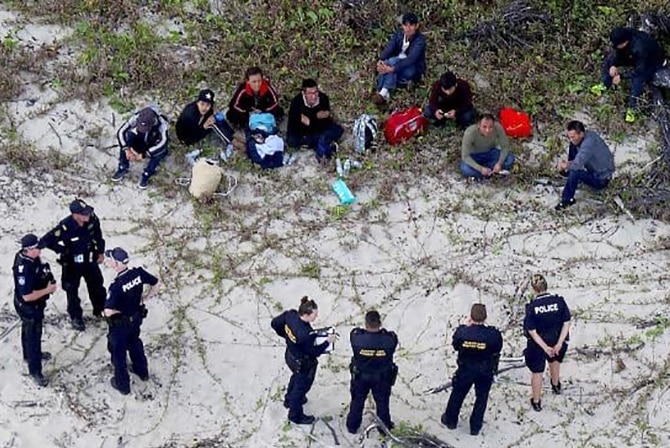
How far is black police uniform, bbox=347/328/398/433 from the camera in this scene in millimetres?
9773

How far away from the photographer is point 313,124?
520 inches

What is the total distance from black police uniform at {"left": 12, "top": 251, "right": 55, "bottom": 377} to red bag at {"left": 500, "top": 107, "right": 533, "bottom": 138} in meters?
5.80

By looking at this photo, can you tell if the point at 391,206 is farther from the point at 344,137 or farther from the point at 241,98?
the point at 241,98

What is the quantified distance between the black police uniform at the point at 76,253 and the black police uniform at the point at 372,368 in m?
2.70

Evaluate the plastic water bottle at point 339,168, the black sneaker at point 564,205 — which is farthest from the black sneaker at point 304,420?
the black sneaker at point 564,205

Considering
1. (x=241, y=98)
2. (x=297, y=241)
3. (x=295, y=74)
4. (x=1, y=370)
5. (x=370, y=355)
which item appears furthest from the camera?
(x=295, y=74)

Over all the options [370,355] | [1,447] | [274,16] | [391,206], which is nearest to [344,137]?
[391,206]

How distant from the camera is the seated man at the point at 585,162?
41.0 ft

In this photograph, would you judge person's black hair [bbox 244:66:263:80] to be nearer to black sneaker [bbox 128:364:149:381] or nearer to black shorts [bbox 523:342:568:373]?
black sneaker [bbox 128:364:149:381]

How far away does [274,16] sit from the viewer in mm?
14891

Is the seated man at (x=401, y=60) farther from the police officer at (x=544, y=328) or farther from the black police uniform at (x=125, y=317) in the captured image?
the black police uniform at (x=125, y=317)

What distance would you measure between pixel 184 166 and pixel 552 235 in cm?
419

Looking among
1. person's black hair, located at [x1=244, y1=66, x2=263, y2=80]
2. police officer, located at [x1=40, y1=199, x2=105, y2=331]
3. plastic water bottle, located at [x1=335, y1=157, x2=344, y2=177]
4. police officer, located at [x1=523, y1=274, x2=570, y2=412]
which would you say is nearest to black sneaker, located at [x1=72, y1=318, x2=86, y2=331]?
police officer, located at [x1=40, y1=199, x2=105, y2=331]

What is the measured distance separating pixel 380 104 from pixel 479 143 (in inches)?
62.0
